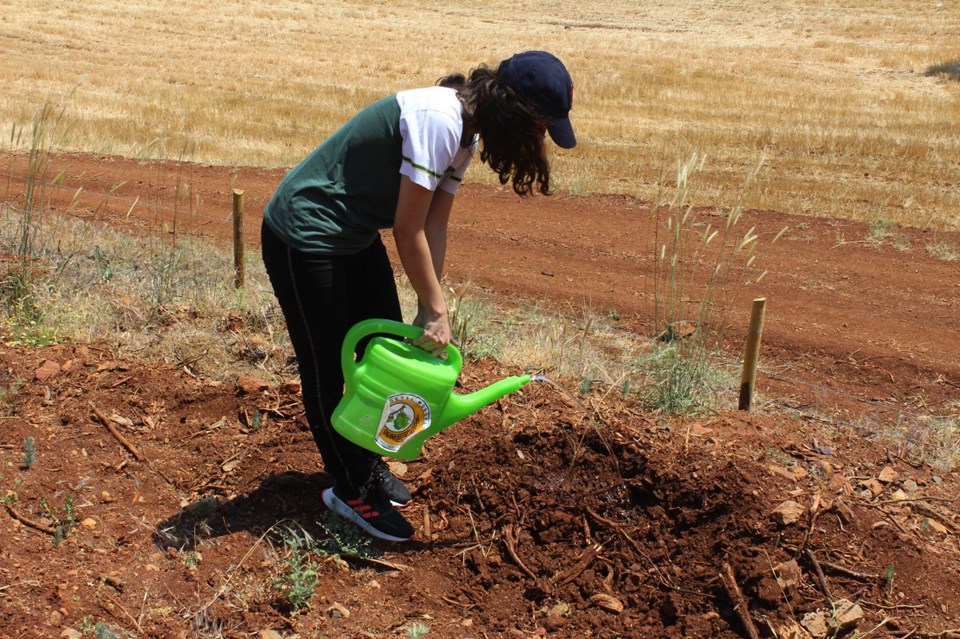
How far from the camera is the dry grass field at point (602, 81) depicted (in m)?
13.3

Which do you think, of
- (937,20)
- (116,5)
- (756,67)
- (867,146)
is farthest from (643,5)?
(867,146)

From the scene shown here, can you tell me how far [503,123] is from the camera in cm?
277

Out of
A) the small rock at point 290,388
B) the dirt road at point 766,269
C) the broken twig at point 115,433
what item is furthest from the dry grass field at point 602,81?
the small rock at point 290,388

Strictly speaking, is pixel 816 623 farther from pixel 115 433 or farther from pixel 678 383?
pixel 115 433

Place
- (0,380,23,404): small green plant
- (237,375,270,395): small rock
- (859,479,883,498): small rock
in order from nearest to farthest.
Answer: (859,479,883,498): small rock
(0,380,23,404): small green plant
(237,375,270,395): small rock

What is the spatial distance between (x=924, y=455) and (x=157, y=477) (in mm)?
3287

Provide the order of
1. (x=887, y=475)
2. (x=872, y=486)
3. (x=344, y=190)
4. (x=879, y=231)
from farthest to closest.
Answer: (x=879, y=231), (x=887, y=475), (x=872, y=486), (x=344, y=190)

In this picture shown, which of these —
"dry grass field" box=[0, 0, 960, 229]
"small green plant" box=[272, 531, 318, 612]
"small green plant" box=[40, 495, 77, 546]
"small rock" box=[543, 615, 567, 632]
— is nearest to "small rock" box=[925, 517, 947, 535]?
"small rock" box=[543, 615, 567, 632]

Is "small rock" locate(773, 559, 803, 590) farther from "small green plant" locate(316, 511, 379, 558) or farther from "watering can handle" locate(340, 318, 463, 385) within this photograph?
"small green plant" locate(316, 511, 379, 558)

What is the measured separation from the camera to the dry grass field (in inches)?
524

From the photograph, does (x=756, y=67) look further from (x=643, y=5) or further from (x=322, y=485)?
(x=322, y=485)

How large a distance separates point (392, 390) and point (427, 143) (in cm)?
81

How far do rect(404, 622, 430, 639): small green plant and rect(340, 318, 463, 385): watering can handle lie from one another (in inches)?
31.1

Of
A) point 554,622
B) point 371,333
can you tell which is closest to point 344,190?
point 371,333
